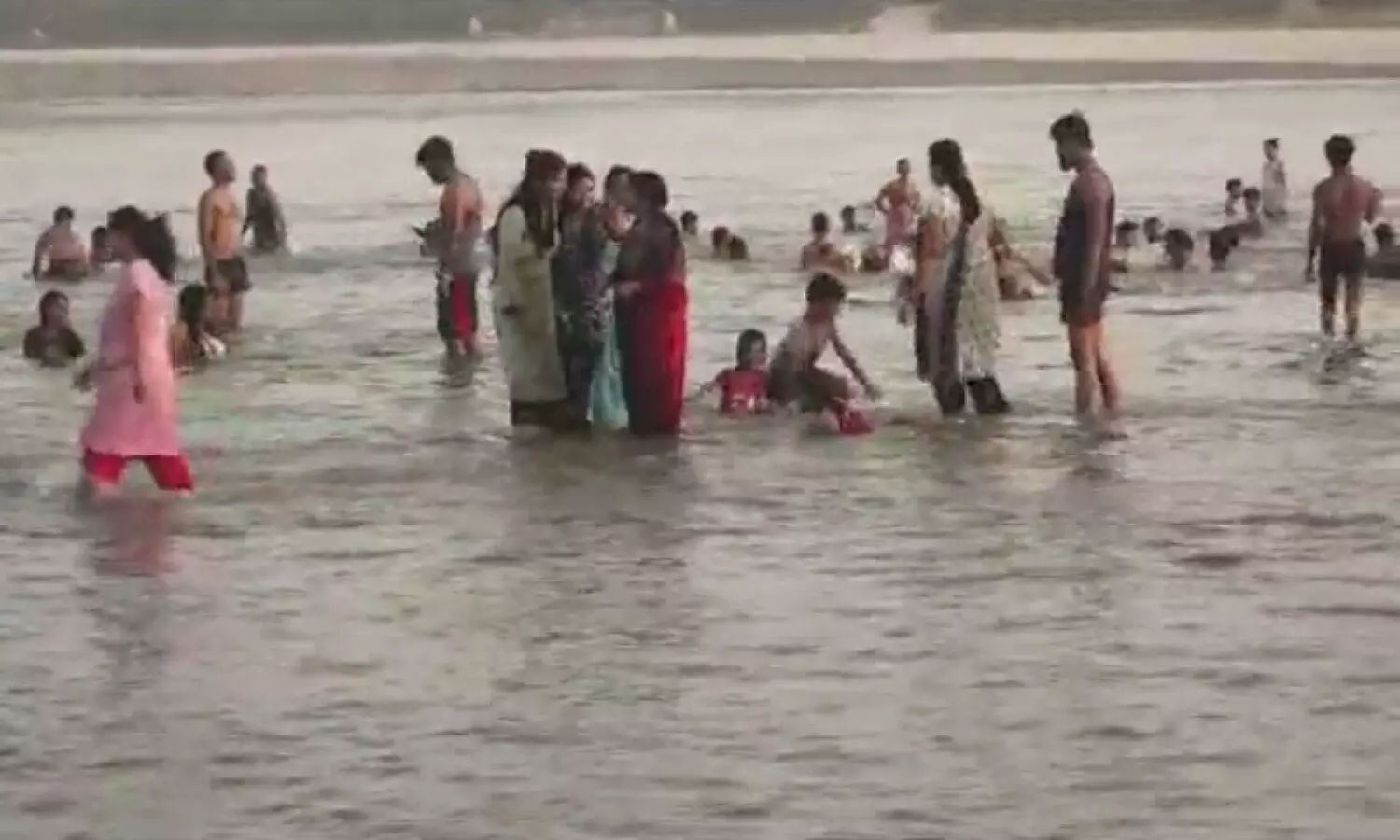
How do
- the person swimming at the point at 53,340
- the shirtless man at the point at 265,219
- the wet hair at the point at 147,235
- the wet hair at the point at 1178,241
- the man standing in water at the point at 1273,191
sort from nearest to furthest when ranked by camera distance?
the wet hair at the point at 147,235, the person swimming at the point at 53,340, the wet hair at the point at 1178,241, the shirtless man at the point at 265,219, the man standing in water at the point at 1273,191

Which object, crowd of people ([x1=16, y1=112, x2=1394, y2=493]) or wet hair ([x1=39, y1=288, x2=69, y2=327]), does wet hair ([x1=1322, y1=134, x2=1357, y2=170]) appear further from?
wet hair ([x1=39, y1=288, x2=69, y2=327])

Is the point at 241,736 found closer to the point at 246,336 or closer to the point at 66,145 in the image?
the point at 246,336

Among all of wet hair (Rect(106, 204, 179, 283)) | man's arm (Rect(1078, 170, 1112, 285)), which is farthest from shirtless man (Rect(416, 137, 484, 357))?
wet hair (Rect(106, 204, 179, 283))

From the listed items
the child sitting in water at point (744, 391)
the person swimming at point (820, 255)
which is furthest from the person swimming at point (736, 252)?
the child sitting in water at point (744, 391)

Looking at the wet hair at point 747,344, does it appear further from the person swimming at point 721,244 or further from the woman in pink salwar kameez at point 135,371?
the person swimming at point 721,244

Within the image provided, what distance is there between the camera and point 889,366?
61.4 ft

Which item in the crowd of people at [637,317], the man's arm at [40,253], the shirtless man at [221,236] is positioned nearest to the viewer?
the crowd of people at [637,317]

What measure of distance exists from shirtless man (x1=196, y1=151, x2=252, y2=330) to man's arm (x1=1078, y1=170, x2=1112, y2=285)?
722 cm

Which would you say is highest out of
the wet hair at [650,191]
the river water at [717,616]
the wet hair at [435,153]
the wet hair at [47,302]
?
the wet hair at [435,153]

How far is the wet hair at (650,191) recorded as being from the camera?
14.2 meters

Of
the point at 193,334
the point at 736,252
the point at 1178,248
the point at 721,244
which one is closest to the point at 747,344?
the point at 193,334

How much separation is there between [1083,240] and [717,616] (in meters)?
5.00

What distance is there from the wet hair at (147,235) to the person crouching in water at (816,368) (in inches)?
145

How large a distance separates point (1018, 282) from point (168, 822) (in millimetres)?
17362
